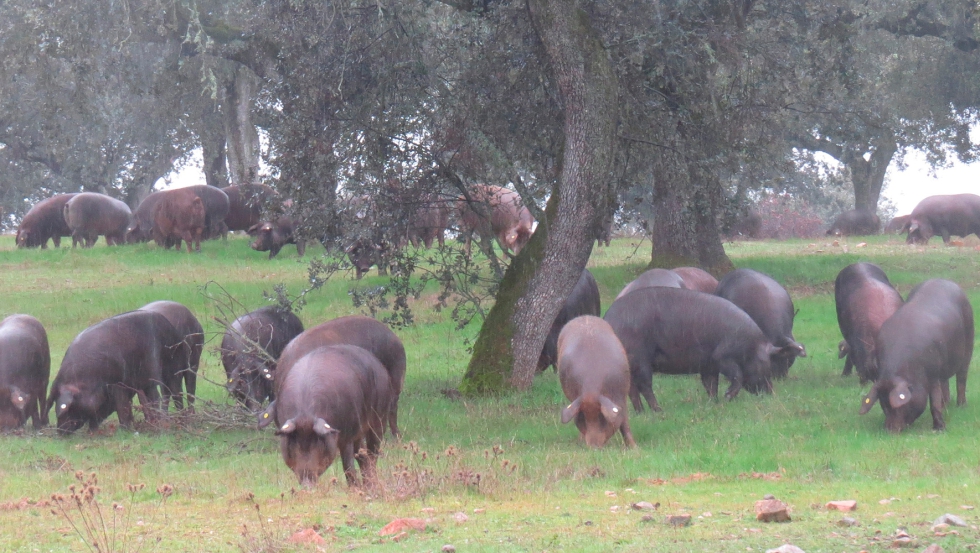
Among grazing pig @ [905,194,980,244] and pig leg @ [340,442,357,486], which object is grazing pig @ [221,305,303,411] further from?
grazing pig @ [905,194,980,244]

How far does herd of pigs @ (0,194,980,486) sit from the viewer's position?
8781 millimetres

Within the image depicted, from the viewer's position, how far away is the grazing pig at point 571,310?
1560cm

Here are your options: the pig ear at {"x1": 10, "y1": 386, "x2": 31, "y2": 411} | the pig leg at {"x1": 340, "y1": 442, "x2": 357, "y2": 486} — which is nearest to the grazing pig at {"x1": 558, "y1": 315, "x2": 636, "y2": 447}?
the pig leg at {"x1": 340, "y1": 442, "x2": 357, "y2": 486}

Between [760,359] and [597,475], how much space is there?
15.5ft

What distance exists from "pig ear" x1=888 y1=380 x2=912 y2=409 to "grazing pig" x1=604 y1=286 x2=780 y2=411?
2391 millimetres

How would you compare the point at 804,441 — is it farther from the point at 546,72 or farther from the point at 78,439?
the point at 78,439

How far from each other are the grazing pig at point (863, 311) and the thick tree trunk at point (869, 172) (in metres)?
18.5

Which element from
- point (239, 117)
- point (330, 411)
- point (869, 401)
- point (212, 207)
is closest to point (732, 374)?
point (869, 401)

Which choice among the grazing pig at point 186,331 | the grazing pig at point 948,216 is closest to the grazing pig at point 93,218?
the grazing pig at point 186,331

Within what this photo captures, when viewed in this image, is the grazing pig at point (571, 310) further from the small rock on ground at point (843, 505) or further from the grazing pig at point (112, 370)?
the small rock on ground at point (843, 505)

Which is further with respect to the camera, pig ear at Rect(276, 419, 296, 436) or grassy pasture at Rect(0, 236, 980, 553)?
pig ear at Rect(276, 419, 296, 436)

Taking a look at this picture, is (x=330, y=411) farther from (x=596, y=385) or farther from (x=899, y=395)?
(x=899, y=395)

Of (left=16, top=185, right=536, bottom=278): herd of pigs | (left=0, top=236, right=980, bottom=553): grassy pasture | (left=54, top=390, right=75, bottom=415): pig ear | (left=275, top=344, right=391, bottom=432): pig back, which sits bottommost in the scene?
(left=0, top=236, right=980, bottom=553): grassy pasture

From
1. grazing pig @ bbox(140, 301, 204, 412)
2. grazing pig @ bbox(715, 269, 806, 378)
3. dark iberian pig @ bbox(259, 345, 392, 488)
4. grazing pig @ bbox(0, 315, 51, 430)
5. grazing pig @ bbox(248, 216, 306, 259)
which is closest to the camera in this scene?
dark iberian pig @ bbox(259, 345, 392, 488)
